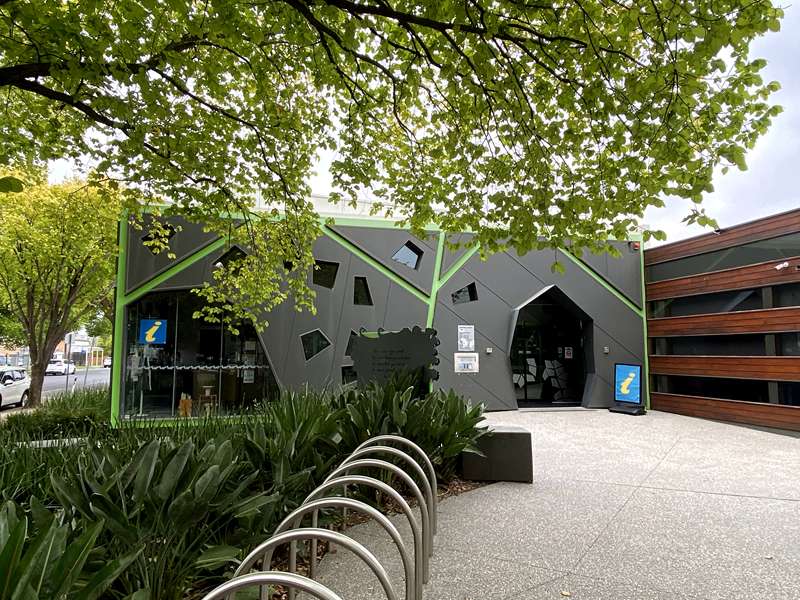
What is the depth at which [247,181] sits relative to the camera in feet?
26.5

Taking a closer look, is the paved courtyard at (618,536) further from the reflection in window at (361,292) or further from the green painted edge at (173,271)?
the green painted edge at (173,271)

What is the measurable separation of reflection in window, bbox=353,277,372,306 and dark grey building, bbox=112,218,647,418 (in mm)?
42

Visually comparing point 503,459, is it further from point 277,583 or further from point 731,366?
point 731,366

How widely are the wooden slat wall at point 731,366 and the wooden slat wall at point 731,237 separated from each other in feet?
10.2

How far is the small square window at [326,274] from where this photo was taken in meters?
13.3

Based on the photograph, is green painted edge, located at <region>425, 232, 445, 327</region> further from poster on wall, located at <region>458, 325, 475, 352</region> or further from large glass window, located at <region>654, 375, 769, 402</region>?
large glass window, located at <region>654, 375, 769, 402</region>

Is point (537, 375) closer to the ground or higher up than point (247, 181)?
closer to the ground

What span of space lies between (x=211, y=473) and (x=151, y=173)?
551cm

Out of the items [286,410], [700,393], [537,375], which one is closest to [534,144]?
[286,410]

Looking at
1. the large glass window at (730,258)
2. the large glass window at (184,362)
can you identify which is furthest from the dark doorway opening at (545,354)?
the large glass window at (184,362)

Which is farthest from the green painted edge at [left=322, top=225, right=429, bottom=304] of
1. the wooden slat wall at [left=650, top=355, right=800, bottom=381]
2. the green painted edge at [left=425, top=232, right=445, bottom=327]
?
the wooden slat wall at [left=650, top=355, right=800, bottom=381]

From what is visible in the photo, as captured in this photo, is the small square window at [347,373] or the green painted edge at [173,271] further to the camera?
the small square window at [347,373]

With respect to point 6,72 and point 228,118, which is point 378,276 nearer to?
point 228,118

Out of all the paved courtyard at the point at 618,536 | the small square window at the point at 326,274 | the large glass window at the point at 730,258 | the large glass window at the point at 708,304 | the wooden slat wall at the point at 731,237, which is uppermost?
the wooden slat wall at the point at 731,237
